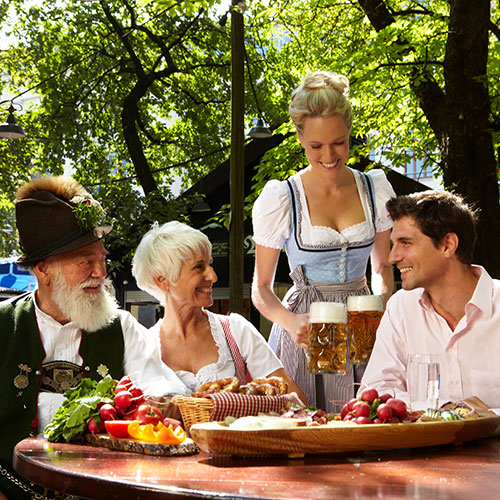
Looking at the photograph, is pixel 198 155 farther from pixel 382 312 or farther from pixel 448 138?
pixel 382 312

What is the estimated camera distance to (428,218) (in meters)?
3.21

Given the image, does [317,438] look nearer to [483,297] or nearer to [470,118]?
[483,297]

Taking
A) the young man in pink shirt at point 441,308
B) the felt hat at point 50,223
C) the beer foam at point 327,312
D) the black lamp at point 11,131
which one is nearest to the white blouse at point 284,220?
the young man in pink shirt at point 441,308

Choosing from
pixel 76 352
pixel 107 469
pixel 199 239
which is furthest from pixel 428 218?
pixel 107 469

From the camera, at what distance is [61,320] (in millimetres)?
3158

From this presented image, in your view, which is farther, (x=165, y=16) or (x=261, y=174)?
(x=165, y=16)

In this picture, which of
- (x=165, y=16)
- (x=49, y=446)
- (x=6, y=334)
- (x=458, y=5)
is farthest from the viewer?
(x=165, y=16)

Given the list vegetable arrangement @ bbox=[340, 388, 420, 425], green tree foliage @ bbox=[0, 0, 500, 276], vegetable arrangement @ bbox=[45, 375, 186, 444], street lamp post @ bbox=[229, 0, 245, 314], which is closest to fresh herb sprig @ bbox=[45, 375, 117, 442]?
vegetable arrangement @ bbox=[45, 375, 186, 444]

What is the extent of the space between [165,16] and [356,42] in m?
7.42

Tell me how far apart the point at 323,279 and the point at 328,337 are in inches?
23.2

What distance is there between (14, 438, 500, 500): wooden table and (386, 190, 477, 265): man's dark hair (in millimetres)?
1264

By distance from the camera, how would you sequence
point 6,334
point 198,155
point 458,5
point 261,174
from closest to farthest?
point 6,334
point 458,5
point 261,174
point 198,155

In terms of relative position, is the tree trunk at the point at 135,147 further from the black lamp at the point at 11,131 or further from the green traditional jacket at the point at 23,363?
the green traditional jacket at the point at 23,363

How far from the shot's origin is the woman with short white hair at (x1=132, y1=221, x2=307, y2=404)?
3439 mm
